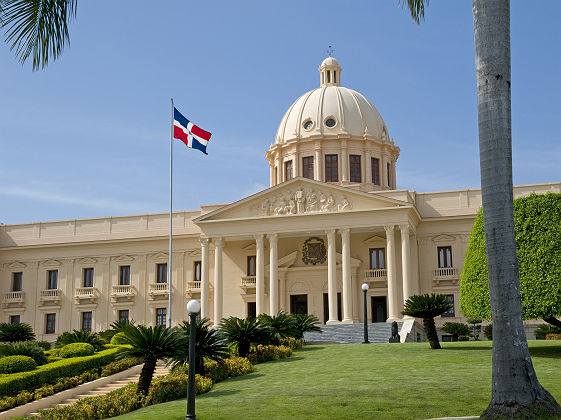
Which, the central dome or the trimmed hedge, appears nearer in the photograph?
the trimmed hedge

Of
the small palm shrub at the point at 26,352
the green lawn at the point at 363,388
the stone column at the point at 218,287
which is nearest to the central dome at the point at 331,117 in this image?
the stone column at the point at 218,287

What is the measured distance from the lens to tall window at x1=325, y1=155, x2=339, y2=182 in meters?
58.7

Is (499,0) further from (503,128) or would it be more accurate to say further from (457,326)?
(457,326)

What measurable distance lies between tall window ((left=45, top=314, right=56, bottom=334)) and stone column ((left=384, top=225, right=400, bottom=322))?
89.0 ft

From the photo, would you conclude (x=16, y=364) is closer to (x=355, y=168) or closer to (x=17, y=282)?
(x=17, y=282)

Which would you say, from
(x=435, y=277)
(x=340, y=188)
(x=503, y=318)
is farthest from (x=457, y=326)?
(x=503, y=318)

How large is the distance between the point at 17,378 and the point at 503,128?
64.1 ft

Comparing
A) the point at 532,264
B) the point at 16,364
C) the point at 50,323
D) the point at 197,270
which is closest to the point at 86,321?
the point at 50,323

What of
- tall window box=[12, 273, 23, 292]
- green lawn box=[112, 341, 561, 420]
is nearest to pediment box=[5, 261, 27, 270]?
tall window box=[12, 273, 23, 292]

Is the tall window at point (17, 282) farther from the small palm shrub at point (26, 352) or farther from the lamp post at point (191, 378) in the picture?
the lamp post at point (191, 378)

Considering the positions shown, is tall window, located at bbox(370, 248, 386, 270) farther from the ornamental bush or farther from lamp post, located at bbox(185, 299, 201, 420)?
lamp post, located at bbox(185, 299, 201, 420)

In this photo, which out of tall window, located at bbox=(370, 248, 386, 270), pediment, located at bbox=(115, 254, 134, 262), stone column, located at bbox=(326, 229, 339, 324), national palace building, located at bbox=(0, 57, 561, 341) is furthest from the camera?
pediment, located at bbox=(115, 254, 134, 262)

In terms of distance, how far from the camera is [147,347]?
22.1 m

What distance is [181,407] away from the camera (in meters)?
20.1
